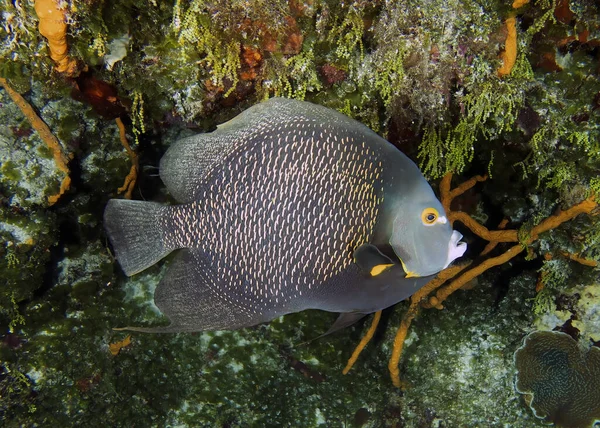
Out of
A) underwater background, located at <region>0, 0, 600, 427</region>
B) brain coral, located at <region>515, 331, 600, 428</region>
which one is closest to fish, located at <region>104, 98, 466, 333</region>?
underwater background, located at <region>0, 0, 600, 427</region>

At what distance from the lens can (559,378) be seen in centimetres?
373

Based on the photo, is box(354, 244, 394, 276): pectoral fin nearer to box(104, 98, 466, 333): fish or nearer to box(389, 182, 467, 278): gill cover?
box(104, 98, 466, 333): fish

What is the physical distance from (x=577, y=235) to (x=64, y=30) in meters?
3.90

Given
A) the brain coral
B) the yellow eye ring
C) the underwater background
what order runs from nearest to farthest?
the yellow eye ring, the underwater background, the brain coral

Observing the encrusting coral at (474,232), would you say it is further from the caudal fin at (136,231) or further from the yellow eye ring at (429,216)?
the caudal fin at (136,231)

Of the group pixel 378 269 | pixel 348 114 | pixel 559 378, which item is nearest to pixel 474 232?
pixel 559 378

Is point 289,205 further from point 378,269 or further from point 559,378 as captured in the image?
point 559,378

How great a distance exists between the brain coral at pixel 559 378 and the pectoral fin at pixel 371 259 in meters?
2.58

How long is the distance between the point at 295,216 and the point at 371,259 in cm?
47

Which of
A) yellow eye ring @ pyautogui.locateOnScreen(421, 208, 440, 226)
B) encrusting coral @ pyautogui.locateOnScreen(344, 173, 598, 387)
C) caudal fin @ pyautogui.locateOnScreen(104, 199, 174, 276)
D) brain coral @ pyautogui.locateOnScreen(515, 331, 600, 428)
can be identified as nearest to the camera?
yellow eye ring @ pyautogui.locateOnScreen(421, 208, 440, 226)

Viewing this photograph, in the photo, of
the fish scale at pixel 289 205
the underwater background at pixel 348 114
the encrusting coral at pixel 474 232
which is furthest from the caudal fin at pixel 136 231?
the encrusting coral at pixel 474 232

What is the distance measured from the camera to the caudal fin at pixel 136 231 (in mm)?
2367

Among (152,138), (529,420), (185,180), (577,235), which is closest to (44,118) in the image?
(152,138)

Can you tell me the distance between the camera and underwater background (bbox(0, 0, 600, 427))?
2191 mm
